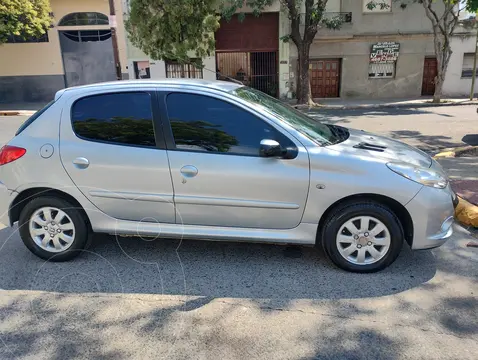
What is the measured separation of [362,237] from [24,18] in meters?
20.4

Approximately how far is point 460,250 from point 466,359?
1726 millimetres

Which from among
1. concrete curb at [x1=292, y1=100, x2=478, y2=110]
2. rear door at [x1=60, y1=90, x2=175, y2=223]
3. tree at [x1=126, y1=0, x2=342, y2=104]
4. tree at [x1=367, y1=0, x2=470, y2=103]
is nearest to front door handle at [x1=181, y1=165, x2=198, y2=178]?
rear door at [x1=60, y1=90, x2=175, y2=223]

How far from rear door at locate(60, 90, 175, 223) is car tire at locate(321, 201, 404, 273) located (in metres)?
1.48

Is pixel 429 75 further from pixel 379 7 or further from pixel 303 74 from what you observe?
pixel 303 74

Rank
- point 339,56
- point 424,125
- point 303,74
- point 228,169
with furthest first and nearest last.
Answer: point 339,56 → point 303,74 → point 424,125 → point 228,169

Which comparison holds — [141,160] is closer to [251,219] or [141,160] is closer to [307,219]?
[251,219]

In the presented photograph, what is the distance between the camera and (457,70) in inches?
820

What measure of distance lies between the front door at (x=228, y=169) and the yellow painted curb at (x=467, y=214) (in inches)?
94.2

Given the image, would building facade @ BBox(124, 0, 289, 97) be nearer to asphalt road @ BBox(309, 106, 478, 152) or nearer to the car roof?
asphalt road @ BBox(309, 106, 478, 152)

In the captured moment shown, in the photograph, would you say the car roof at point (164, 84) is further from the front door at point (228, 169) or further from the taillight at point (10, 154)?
the taillight at point (10, 154)

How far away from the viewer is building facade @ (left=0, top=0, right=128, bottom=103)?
68.3 ft

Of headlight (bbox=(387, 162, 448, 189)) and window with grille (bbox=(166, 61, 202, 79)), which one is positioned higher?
window with grille (bbox=(166, 61, 202, 79))

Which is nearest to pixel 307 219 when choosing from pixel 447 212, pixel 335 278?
pixel 335 278

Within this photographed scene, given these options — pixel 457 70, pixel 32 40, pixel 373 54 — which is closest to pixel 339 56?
pixel 373 54
